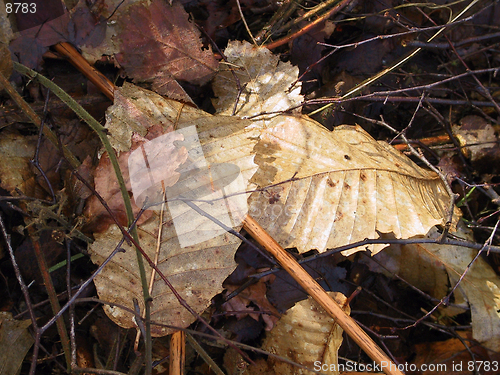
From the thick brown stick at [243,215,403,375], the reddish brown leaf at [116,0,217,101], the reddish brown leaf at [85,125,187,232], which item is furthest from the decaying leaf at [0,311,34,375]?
the reddish brown leaf at [116,0,217,101]

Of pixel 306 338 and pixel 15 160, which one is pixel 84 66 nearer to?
pixel 15 160

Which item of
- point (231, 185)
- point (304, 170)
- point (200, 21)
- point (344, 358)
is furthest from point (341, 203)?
point (200, 21)

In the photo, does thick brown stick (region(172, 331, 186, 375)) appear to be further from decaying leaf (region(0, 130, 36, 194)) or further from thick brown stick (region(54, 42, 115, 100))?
thick brown stick (region(54, 42, 115, 100))

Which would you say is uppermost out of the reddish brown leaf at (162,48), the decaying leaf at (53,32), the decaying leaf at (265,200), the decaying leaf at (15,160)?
the decaying leaf at (53,32)

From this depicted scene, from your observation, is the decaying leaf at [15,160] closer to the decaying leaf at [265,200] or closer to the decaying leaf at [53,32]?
the decaying leaf at [53,32]

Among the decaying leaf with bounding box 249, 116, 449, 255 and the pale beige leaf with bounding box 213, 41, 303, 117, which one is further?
the pale beige leaf with bounding box 213, 41, 303, 117

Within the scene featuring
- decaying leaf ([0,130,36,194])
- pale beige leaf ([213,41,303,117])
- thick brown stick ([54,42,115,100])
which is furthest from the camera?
pale beige leaf ([213,41,303,117])

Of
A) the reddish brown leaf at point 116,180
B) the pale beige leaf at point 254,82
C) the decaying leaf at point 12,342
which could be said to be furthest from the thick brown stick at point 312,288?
the decaying leaf at point 12,342
